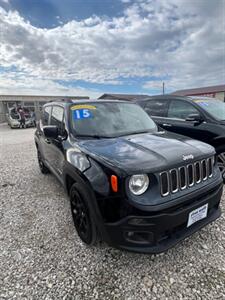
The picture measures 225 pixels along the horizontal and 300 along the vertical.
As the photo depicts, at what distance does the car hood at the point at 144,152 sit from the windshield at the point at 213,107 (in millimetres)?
2097

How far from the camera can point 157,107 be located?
516 cm

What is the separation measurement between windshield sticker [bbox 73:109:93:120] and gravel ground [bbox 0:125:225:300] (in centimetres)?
156

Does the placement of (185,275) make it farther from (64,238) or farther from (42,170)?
(42,170)

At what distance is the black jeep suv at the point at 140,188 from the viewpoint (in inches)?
64.6

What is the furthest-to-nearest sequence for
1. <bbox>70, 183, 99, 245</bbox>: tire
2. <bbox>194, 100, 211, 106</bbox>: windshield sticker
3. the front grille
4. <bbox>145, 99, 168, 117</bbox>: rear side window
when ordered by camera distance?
A: <bbox>145, 99, 168, 117</bbox>: rear side window → <bbox>194, 100, 211, 106</bbox>: windshield sticker → <bbox>70, 183, 99, 245</bbox>: tire → the front grille

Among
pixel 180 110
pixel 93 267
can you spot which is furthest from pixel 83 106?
pixel 180 110

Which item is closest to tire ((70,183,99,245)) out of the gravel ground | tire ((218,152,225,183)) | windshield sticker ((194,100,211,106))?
the gravel ground

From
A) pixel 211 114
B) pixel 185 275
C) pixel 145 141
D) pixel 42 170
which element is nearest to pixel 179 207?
pixel 185 275

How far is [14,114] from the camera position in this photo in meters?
18.5

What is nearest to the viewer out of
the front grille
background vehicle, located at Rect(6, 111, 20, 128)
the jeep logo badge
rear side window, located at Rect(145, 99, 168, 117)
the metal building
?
the front grille

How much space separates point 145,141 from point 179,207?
0.87 m

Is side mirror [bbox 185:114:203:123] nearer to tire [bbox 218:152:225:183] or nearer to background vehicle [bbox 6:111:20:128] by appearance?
tire [bbox 218:152:225:183]

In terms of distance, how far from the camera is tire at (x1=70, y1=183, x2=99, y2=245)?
1.99m

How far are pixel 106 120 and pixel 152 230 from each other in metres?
1.70
